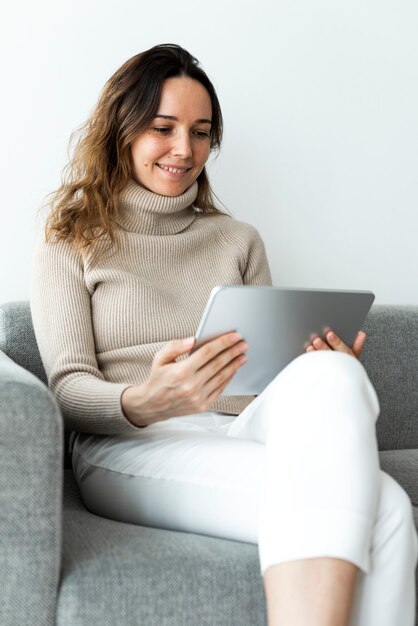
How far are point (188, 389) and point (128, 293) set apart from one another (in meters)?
0.42

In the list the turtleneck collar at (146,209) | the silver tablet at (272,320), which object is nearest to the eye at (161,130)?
the turtleneck collar at (146,209)

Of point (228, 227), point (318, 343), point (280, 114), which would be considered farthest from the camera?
point (280, 114)

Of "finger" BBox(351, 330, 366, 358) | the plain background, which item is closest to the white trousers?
"finger" BBox(351, 330, 366, 358)

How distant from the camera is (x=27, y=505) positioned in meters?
1.11

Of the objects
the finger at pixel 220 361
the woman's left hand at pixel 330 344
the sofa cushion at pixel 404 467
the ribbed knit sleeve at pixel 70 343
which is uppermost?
the finger at pixel 220 361

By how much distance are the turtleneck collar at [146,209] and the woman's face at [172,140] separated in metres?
0.02

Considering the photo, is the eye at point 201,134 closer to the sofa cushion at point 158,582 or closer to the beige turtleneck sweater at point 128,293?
the beige turtleneck sweater at point 128,293

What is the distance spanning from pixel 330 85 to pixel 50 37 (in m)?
0.72

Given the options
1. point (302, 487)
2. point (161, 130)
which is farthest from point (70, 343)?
point (302, 487)

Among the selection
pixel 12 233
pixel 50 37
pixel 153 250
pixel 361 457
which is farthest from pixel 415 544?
pixel 50 37

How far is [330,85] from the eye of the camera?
224 centimetres

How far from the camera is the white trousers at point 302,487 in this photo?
1.06 metres

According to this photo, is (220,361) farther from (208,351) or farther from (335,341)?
(335,341)

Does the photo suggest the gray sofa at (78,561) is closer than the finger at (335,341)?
Yes
